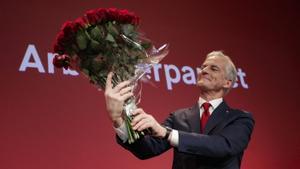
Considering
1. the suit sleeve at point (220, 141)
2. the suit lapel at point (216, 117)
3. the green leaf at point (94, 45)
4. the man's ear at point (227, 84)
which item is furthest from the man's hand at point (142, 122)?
the man's ear at point (227, 84)

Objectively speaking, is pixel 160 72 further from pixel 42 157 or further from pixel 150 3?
pixel 42 157

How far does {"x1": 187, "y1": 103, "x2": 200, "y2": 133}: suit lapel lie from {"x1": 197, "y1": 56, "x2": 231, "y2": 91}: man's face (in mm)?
109

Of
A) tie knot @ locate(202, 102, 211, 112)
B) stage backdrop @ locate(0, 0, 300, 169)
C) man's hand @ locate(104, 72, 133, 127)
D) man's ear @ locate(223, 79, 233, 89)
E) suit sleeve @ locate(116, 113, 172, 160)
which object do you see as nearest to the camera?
man's hand @ locate(104, 72, 133, 127)

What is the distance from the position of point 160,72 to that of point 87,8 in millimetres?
659

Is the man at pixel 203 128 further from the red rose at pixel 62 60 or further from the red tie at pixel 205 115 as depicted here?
the red rose at pixel 62 60

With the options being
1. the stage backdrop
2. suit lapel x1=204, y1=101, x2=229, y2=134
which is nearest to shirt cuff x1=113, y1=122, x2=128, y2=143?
suit lapel x1=204, y1=101, x2=229, y2=134

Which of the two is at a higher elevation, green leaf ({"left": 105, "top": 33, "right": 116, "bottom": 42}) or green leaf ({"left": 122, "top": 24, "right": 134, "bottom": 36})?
green leaf ({"left": 122, "top": 24, "right": 134, "bottom": 36})

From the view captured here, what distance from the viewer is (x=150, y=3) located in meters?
3.32

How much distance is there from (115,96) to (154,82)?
5.78 feet

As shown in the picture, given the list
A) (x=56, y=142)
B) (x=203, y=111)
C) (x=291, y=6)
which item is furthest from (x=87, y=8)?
(x=291, y=6)

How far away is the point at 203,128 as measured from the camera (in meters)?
1.95

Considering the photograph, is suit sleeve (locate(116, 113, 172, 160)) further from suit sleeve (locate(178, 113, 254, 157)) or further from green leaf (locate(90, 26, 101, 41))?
green leaf (locate(90, 26, 101, 41))

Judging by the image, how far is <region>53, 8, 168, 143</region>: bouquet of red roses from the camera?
1.50 m

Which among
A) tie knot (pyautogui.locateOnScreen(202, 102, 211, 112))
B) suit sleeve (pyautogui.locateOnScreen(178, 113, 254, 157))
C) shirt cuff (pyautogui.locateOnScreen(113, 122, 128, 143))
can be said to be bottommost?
suit sleeve (pyautogui.locateOnScreen(178, 113, 254, 157))
